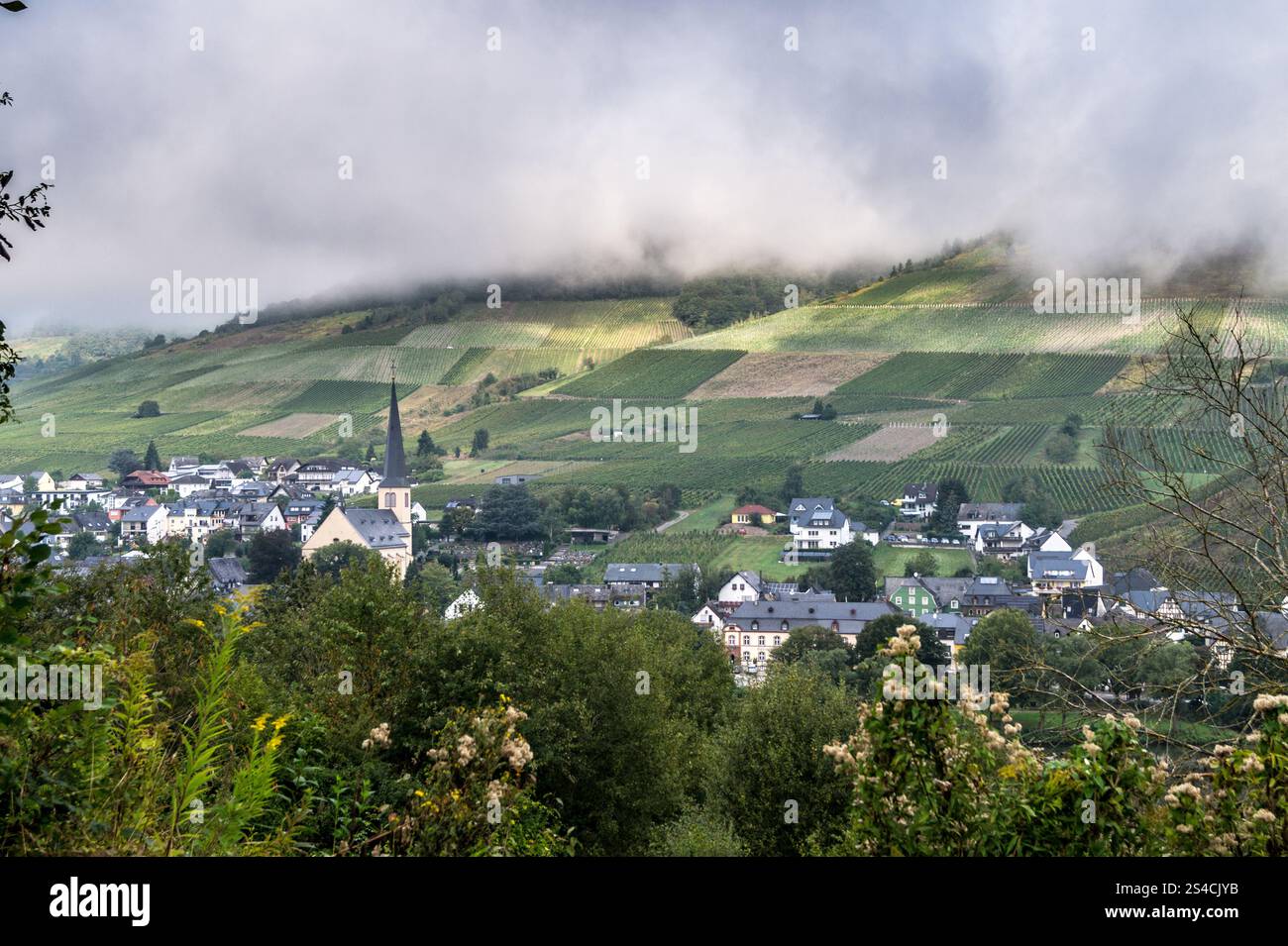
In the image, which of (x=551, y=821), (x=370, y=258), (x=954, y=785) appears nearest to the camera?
(x=954, y=785)

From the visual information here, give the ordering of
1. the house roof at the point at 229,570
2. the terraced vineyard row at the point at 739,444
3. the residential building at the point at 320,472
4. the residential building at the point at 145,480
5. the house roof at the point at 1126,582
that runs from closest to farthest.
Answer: the house roof at the point at 1126,582
the house roof at the point at 229,570
the terraced vineyard row at the point at 739,444
the residential building at the point at 145,480
the residential building at the point at 320,472

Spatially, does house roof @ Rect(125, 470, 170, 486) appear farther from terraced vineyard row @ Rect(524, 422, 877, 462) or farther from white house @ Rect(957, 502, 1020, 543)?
white house @ Rect(957, 502, 1020, 543)

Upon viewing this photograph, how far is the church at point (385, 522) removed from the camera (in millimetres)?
63469

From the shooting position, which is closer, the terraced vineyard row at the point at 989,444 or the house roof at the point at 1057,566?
the house roof at the point at 1057,566

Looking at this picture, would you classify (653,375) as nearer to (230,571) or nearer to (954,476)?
(954,476)

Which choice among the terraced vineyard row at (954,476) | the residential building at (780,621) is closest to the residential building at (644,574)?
the residential building at (780,621)

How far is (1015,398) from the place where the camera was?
8194cm

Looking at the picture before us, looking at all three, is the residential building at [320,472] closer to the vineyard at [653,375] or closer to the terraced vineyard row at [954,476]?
the vineyard at [653,375]

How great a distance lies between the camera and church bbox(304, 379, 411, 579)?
2499 inches

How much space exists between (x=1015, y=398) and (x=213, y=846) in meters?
83.9

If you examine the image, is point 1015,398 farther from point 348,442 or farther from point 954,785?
point 954,785

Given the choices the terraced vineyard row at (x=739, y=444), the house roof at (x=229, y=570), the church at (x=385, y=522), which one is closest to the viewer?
the house roof at (x=229, y=570)
